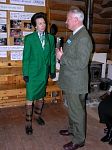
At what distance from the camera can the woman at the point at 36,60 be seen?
8.66 feet

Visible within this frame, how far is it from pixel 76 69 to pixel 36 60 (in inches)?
27.5

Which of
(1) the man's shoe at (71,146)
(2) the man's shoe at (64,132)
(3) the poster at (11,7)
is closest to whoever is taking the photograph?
(1) the man's shoe at (71,146)

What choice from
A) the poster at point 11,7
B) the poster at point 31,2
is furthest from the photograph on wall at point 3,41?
the poster at point 31,2

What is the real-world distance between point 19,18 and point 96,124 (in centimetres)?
192

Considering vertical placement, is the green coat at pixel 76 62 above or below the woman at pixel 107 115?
above

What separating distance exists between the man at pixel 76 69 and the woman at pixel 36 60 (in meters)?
0.47

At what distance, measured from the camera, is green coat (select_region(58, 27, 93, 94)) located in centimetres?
205

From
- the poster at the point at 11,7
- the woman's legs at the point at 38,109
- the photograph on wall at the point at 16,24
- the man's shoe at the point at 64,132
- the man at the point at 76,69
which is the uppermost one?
the poster at the point at 11,7

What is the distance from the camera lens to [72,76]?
86.5 inches

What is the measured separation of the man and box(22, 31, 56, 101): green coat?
1.51 feet

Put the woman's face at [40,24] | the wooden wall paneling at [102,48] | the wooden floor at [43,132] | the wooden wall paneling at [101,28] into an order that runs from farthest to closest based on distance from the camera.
→ the wooden wall paneling at [102,48] < the wooden wall paneling at [101,28] < the woman's face at [40,24] < the wooden floor at [43,132]

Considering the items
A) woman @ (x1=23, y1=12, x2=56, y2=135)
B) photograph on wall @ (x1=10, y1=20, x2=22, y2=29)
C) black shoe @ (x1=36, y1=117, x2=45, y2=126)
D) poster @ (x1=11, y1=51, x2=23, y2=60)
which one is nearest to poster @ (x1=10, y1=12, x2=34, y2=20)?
A: photograph on wall @ (x1=10, y1=20, x2=22, y2=29)

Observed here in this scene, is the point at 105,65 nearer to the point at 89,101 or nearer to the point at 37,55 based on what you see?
the point at 89,101

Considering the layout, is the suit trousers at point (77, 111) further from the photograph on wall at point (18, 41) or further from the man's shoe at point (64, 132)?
the photograph on wall at point (18, 41)
